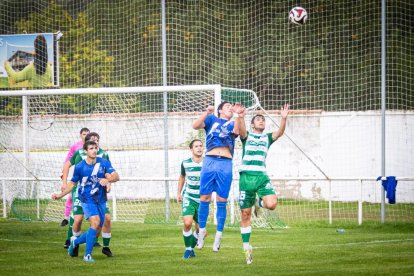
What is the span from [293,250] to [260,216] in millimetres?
5512

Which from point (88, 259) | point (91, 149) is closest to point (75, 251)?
point (88, 259)

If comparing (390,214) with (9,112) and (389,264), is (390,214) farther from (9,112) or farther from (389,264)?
(9,112)

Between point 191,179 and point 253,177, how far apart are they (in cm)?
192

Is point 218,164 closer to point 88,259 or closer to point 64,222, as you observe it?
point 88,259

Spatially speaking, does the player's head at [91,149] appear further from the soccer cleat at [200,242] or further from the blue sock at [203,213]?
the soccer cleat at [200,242]

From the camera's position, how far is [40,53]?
23844 millimetres

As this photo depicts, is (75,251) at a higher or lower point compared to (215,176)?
lower

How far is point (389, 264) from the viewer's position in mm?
11930

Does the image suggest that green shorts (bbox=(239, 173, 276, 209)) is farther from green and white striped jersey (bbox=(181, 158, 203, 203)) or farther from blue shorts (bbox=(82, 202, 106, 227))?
blue shorts (bbox=(82, 202, 106, 227))

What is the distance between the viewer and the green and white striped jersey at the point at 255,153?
12.7m

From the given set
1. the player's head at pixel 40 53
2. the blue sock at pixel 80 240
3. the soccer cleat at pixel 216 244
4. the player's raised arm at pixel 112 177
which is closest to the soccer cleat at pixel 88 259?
the blue sock at pixel 80 240

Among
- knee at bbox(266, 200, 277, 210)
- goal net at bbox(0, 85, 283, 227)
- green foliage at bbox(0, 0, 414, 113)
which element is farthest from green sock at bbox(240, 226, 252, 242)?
green foliage at bbox(0, 0, 414, 113)

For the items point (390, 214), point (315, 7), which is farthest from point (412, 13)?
point (390, 214)

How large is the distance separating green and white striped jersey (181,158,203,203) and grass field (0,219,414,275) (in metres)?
0.94
